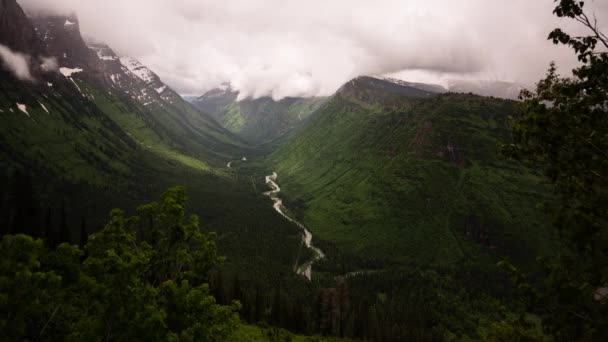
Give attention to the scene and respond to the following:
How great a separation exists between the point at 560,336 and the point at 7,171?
248058 mm

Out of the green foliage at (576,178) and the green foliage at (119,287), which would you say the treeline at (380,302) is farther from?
the green foliage at (576,178)

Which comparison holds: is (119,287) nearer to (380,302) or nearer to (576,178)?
(576,178)

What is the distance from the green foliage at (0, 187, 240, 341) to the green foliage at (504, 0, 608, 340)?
16.1 m

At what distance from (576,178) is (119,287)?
21402 mm

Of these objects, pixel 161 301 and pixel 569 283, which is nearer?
pixel 569 283

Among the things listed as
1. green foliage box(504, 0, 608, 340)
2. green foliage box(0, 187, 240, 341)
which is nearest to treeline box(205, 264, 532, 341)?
green foliage box(0, 187, 240, 341)

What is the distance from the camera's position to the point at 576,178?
1559 centimetres

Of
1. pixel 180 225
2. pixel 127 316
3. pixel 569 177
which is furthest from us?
pixel 180 225

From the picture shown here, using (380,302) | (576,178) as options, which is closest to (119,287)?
(576,178)

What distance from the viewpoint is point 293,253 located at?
635ft

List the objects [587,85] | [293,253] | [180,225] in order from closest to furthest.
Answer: [587,85], [180,225], [293,253]

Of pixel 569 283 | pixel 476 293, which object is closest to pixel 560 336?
pixel 569 283

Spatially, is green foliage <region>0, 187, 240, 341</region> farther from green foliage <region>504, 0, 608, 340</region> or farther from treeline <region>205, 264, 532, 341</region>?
treeline <region>205, 264, 532, 341</region>

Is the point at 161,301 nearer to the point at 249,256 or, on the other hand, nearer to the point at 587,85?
the point at 587,85
